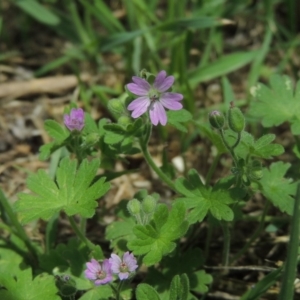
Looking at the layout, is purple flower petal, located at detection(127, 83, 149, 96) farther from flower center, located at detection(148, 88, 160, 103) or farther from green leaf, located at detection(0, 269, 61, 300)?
green leaf, located at detection(0, 269, 61, 300)

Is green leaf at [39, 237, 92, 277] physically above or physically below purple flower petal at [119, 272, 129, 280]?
below

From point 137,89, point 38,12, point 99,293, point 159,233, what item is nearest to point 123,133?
point 137,89

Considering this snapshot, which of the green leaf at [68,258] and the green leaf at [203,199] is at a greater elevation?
the green leaf at [203,199]

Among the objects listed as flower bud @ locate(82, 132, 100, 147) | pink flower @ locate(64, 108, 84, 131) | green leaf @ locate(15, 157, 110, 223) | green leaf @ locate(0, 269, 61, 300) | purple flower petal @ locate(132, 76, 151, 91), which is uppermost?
purple flower petal @ locate(132, 76, 151, 91)

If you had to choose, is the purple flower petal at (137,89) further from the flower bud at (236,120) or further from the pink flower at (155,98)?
the flower bud at (236,120)

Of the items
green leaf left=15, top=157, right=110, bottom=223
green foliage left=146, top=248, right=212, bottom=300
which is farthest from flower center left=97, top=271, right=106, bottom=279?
green foliage left=146, top=248, right=212, bottom=300

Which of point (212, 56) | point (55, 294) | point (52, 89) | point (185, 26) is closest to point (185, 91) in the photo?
point (185, 26)

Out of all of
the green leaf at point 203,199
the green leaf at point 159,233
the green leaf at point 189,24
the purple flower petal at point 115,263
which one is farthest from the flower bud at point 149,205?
the green leaf at point 189,24
